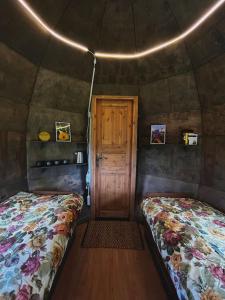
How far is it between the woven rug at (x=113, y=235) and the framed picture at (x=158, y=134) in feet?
4.60

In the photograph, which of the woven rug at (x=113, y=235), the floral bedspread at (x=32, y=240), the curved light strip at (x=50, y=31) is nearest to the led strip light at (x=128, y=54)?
the curved light strip at (x=50, y=31)

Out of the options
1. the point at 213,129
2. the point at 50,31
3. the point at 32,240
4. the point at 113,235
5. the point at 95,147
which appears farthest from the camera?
the point at 95,147

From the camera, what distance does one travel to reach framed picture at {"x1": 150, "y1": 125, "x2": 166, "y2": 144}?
265cm

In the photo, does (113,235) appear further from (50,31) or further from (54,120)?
(50,31)

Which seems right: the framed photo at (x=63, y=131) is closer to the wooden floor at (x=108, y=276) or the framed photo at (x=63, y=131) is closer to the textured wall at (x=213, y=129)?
the wooden floor at (x=108, y=276)

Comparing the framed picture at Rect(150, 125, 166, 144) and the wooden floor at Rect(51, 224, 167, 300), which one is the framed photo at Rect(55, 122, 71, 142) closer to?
the framed picture at Rect(150, 125, 166, 144)

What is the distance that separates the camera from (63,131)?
8.63 ft

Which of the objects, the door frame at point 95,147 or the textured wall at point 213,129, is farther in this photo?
the door frame at point 95,147

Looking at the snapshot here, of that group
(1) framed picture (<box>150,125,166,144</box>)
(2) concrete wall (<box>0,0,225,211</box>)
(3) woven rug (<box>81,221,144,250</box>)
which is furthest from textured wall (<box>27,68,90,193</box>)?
(1) framed picture (<box>150,125,166,144</box>)

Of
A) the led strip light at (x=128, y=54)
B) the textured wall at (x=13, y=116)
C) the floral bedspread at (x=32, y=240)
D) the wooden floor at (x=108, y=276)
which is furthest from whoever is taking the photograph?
the textured wall at (x=13, y=116)

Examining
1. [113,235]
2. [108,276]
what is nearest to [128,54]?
[113,235]

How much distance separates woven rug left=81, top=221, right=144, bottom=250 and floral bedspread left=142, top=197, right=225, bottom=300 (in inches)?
20.7

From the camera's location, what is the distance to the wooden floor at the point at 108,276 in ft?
4.90

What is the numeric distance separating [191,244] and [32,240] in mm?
1264
